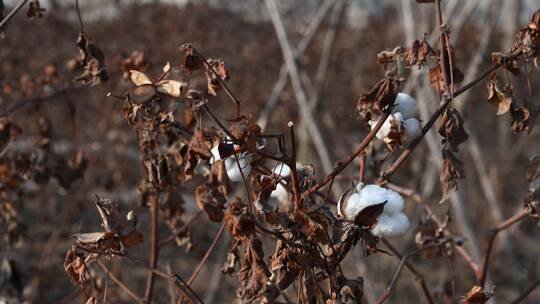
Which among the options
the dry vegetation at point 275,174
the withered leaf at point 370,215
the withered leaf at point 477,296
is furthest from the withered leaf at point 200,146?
the withered leaf at point 477,296

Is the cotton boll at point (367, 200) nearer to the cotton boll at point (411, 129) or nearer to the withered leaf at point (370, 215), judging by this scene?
the withered leaf at point (370, 215)

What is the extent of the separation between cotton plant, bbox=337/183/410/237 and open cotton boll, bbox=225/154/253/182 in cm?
17

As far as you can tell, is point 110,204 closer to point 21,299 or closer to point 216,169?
point 216,169

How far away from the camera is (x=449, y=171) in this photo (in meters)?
1.08

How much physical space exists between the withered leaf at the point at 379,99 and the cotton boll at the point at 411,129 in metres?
0.08

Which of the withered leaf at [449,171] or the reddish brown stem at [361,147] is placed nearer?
the reddish brown stem at [361,147]

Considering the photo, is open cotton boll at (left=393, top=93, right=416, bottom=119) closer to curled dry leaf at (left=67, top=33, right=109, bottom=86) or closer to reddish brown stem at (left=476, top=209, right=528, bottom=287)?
reddish brown stem at (left=476, top=209, right=528, bottom=287)

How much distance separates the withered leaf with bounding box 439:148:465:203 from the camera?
3.54 feet

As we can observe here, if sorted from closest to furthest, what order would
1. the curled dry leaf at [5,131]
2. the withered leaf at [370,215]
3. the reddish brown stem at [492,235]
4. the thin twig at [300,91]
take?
the withered leaf at [370,215], the reddish brown stem at [492,235], the curled dry leaf at [5,131], the thin twig at [300,91]

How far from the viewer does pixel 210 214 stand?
109cm

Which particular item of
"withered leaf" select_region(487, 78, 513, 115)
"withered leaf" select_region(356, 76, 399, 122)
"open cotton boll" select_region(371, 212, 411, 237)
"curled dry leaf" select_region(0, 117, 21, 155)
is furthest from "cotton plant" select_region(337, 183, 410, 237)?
"curled dry leaf" select_region(0, 117, 21, 155)

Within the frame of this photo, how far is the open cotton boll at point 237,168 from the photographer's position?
1.05 m

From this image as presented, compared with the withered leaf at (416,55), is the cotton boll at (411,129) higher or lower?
lower

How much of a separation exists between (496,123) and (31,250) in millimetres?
5910
